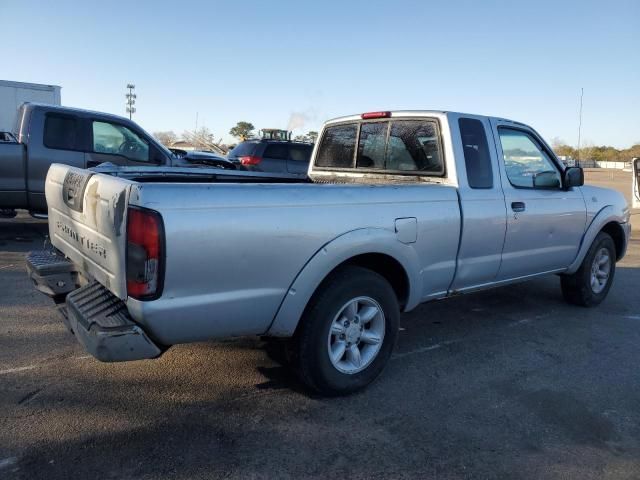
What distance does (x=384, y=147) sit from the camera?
16.0ft

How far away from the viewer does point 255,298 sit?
9.87ft

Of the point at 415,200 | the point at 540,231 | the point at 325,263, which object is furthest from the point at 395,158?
the point at 325,263

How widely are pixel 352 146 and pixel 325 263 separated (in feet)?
7.36

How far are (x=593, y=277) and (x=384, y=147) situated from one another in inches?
111

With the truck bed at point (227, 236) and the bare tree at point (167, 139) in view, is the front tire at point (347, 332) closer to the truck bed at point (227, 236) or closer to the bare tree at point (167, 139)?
the truck bed at point (227, 236)

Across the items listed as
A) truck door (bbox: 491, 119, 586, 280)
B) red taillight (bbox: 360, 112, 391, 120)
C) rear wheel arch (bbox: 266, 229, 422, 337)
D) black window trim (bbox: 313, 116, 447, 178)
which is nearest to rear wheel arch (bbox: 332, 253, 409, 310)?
rear wheel arch (bbox: 266, 229, 422, 337)

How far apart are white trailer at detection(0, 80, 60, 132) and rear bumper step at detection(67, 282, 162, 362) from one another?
1917 centimetres

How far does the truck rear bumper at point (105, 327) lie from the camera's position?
270cm

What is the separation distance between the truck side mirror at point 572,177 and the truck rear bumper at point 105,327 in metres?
4.03

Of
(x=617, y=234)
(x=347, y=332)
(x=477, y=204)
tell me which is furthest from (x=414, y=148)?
(x=617, y=234)

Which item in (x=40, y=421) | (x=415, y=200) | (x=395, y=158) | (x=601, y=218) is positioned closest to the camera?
(x=40, y=421)

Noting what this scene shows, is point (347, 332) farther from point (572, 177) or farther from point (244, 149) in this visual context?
point (244, 149)

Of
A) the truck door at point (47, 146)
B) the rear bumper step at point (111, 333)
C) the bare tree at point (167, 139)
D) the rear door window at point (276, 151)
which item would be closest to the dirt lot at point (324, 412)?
the rear bumper step at point (111, 333)

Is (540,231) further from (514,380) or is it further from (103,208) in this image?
(103,208)
